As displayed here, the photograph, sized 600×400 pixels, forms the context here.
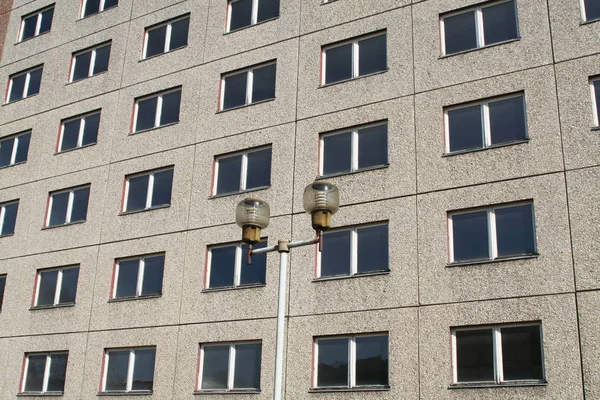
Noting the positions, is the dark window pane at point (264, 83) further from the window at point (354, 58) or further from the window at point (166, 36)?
the window at point (166, 36)

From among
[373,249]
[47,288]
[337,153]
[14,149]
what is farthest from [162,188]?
[14,149]

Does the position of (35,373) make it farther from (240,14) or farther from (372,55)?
(372,55)

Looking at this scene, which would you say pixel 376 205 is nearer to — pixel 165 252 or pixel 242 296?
pixel 242 296

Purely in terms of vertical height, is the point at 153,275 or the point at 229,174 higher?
the point at 229,174

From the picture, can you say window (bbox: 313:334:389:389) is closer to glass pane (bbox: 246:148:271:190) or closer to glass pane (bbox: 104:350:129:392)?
glass pane (bbox: 246:148:271:190)

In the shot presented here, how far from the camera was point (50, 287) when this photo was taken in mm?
24312

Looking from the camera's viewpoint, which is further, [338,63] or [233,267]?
[338,63]

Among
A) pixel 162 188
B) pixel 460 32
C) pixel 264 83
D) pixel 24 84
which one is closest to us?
pixel 460 32

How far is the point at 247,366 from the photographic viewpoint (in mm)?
19500

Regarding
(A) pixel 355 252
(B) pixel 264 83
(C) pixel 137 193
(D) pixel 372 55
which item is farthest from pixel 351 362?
(C) pixel 137 193

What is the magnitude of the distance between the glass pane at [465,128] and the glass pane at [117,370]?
11.0 meters

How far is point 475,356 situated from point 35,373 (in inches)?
548

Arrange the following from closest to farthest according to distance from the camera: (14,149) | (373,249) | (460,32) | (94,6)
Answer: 1. (373,249)
2. (460,32)
3. (14,149)
4. (94,6)

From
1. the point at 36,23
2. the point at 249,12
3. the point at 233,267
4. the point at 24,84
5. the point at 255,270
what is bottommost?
the point at 255,270
